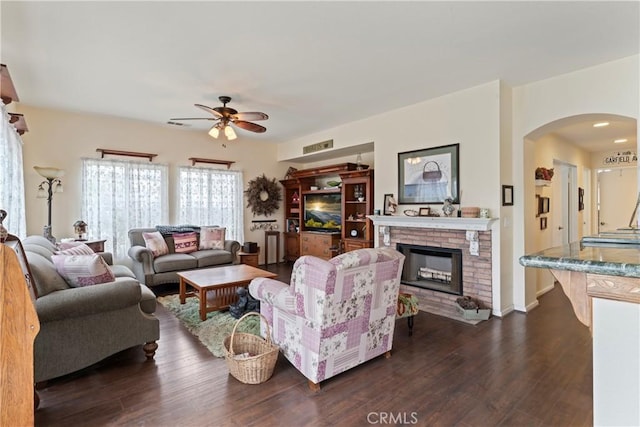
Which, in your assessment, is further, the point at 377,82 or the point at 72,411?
the point at 377,82

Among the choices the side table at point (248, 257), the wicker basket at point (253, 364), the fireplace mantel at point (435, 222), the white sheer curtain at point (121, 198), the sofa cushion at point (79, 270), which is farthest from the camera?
the side table at point (248, 257)

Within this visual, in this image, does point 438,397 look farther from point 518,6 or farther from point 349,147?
point 349,147

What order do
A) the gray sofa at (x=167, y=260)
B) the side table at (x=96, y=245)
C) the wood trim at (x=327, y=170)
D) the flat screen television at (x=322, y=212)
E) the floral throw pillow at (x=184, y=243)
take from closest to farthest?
the side table at (x=96, y=245)
the gray sofa at (x=167, y=260)
the floral throw pillow at (x=184, y=243)
the wood trim at (x=327, y=170)
the flat screen television at (x=322, y=212)

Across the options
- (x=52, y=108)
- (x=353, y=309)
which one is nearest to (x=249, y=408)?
(x=353, y=309)

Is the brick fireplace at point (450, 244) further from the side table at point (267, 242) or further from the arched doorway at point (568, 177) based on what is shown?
the side table at point (267, 242)

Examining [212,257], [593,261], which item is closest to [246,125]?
[212,257]

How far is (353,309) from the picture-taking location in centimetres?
220

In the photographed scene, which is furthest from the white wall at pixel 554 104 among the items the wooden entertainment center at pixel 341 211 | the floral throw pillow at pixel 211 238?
the floral throw pillow at pixel 211 238

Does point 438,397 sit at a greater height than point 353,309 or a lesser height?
lesser

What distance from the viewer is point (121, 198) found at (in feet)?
17.0

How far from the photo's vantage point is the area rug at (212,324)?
2908mm

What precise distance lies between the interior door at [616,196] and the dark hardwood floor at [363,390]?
5.29 meters

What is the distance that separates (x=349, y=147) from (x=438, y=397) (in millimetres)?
4227

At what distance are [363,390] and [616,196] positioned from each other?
7573 mm
